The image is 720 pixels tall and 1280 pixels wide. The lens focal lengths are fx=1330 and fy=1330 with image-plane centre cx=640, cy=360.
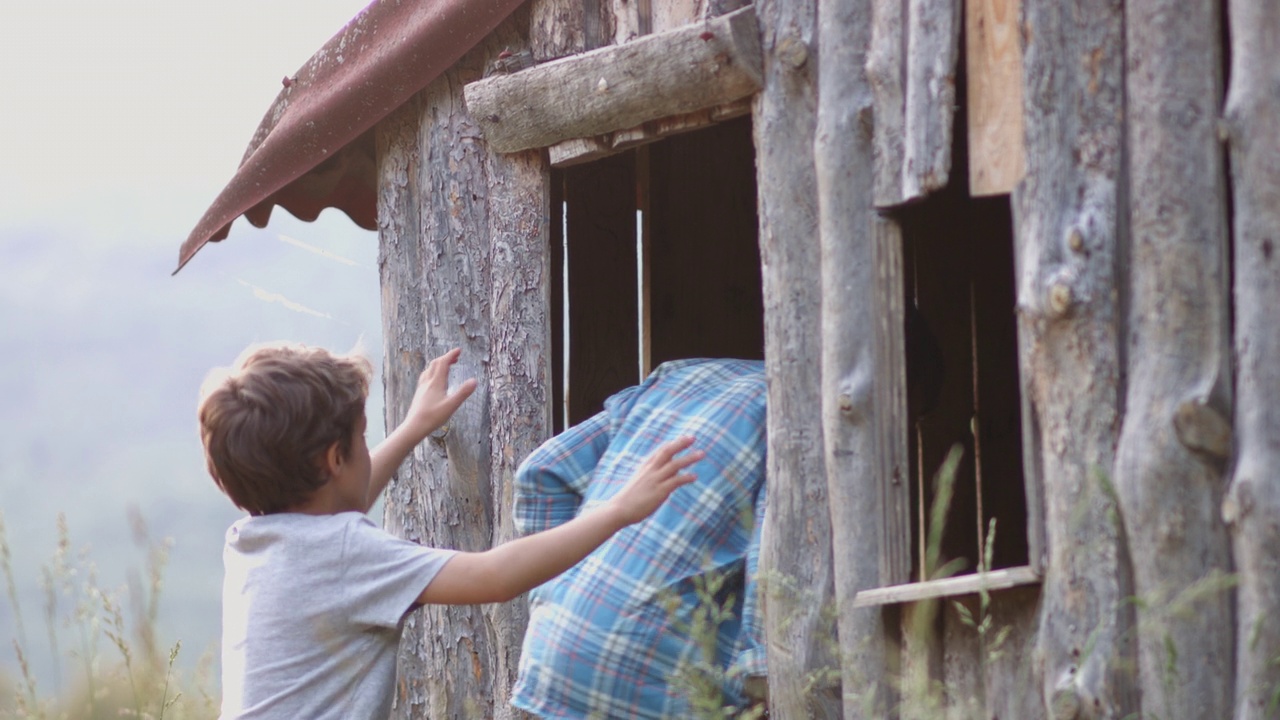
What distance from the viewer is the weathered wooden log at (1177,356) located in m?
2.48

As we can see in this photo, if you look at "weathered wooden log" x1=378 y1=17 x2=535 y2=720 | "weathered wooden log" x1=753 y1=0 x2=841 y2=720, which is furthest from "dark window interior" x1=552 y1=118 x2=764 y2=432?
"weathered wooden log" x1=753 y1=0 x2=841 y2=720

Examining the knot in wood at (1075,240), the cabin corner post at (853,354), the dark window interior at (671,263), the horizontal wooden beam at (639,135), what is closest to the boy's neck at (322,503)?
the cabin corner post at (853,354)

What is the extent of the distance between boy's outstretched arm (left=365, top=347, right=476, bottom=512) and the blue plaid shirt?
0.31 metres

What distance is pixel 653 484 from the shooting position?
2773mm

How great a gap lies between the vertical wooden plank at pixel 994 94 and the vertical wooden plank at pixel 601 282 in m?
2.45

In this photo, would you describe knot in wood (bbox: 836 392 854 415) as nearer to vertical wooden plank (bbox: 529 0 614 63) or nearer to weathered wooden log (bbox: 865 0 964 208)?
weathered wooden log (bbox: 865 0 964 208)

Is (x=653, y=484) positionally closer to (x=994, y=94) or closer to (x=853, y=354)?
(x=853, y=354)

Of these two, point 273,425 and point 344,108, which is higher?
point 344,108

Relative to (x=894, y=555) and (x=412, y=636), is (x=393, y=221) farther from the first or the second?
(x=894, y=555)

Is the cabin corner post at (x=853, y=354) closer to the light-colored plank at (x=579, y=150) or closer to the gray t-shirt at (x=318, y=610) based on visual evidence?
the light-colored plank at (x=579, y=150)

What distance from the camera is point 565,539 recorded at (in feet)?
9.07

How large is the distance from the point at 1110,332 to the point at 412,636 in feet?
9.29

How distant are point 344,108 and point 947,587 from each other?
2821mm

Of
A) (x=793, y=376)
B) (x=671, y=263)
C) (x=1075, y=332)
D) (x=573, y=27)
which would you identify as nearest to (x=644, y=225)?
(x=671, y=263)
